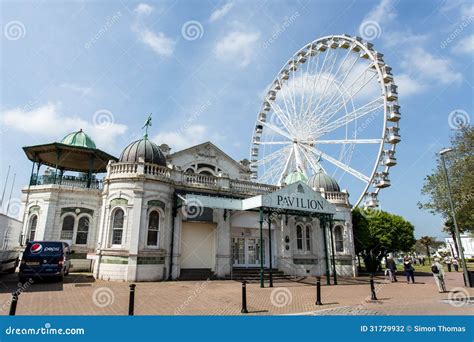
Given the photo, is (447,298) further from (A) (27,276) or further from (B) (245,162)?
(A) (27,276)

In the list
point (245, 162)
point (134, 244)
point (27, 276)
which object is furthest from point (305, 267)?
point (27, 276)

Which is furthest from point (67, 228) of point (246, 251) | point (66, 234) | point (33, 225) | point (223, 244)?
point (246, 251)

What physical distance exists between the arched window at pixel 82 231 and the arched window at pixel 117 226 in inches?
213

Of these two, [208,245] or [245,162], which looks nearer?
[208,245]

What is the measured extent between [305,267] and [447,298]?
11.8m

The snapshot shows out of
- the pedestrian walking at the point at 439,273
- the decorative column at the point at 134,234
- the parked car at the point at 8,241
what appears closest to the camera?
the pedestrian walking at the point at 439,273

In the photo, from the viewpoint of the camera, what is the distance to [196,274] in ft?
68.7

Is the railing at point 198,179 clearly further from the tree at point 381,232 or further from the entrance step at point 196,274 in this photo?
the tree at point 381,232

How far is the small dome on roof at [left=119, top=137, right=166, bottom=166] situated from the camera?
828 inches

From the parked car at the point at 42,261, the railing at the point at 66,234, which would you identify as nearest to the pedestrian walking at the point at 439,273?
the parked car at the point at 42,261

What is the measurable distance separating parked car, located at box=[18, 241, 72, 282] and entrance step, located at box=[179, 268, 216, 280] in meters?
7.39

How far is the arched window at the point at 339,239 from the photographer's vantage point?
26872 millimetres

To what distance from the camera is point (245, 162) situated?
28.7 m

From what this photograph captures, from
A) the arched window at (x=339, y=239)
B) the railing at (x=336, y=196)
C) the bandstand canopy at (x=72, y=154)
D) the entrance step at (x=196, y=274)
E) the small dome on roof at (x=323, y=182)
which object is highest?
the bandstand canopy at (x=72, y=154)
